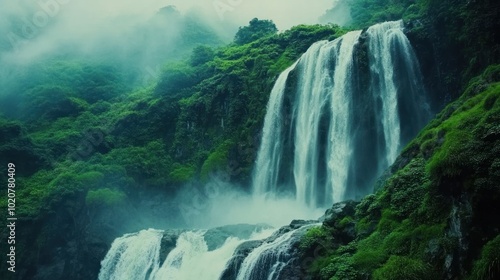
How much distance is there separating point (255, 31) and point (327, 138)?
110 ft

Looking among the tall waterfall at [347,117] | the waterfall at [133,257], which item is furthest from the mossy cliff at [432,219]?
the waterfall at [133,257]

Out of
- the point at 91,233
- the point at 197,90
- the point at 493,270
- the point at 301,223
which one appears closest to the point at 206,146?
the point at 197,90

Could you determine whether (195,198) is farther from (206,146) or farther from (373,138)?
(373,138)

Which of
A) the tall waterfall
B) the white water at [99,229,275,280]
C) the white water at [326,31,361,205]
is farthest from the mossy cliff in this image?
the white water at [326,31,361,205]

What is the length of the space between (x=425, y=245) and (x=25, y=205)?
2947 centimetres

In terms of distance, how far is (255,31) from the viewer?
191 feet

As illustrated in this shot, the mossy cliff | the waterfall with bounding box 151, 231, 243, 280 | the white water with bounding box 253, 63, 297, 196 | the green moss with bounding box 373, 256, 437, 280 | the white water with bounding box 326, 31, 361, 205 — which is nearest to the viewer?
the mossy cliff

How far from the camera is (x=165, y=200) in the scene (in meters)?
36.3

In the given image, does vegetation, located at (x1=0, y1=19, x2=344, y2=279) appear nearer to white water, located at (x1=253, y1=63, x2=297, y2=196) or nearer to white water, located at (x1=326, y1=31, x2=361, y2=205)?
white water, located at (x1=253, y1=63, x2=297, y2=196)

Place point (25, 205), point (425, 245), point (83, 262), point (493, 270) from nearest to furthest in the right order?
1. point (493, 270)
2. point (425, 245)
3. point (83, 262)
4. point (25, 205)

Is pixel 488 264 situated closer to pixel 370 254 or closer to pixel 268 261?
pixel 370 254

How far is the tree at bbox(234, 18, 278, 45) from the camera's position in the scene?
187 ft

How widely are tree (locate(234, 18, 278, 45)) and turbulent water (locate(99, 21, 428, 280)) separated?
81.5ft

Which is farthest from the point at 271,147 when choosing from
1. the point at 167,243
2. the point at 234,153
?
the point at 167,243
